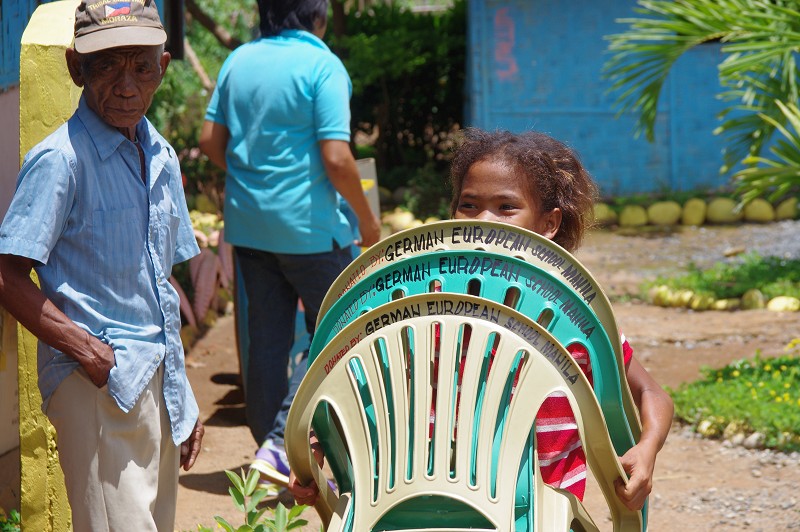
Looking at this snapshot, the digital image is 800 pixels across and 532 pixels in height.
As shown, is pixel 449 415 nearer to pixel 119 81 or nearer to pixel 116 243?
pixel 116 243

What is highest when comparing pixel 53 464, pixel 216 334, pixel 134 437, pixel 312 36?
pixel 312 36

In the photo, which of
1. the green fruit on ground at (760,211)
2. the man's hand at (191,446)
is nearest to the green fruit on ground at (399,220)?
the green fruit on ground at (760,211)

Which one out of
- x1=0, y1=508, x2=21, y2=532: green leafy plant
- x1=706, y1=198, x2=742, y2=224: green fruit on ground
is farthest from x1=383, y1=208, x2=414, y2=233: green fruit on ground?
x1=0, y1=508, x2=21, y2=532: green leafy plant

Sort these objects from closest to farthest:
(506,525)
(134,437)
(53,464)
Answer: (506,525), (134,437), (53,464)

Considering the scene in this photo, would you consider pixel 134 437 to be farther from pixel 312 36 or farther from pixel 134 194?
pixel 312 36

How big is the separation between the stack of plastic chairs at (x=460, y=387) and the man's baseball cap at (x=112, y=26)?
2.74ft

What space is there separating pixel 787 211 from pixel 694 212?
3.53 feet

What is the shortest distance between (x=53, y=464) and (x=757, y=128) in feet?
17.9

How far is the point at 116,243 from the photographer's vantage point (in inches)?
99.2

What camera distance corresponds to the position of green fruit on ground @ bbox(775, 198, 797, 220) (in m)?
12.0

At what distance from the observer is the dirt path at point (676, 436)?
4.44 metres

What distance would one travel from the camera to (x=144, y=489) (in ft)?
8.61

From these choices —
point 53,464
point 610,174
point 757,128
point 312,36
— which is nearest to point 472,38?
point 610,174

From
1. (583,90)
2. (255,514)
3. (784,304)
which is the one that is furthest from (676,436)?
(583,90)
